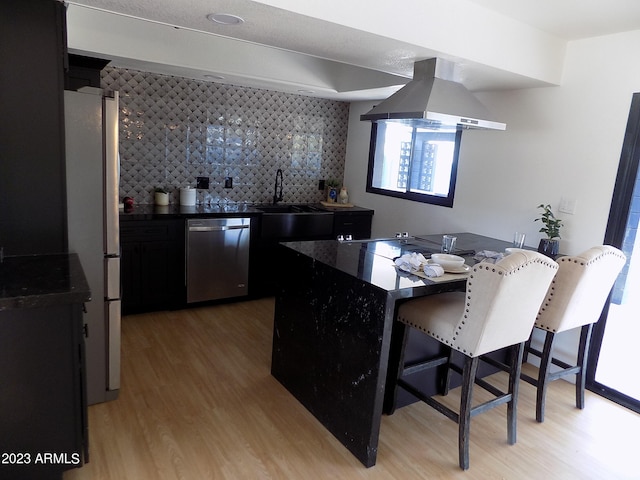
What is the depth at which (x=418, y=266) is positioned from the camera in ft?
7.79

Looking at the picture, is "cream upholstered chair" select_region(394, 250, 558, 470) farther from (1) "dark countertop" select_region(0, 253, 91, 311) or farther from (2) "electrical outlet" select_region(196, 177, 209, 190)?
(2) "electrical outlet" select_region(196, 177, 209, 190)

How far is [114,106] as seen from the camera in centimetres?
232

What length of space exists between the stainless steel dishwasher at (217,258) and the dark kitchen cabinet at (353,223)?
1075mm

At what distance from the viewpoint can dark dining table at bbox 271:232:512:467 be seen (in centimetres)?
212

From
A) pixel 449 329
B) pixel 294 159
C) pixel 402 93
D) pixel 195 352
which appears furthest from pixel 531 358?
pixel 294 159

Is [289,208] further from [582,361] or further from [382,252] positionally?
[582,361]

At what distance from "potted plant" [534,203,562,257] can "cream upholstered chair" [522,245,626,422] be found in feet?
1.58

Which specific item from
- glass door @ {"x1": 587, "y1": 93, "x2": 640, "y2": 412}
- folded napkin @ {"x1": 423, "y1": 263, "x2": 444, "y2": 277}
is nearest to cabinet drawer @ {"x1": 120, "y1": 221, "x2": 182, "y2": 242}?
folded napkin @ {"x1": 423, "y1": 263, "x2": 444, "y2": 277}

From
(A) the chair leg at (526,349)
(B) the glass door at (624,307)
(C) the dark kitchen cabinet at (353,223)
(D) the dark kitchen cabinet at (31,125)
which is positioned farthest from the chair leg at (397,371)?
(C) the dark kitchen cabinet at (353,223)

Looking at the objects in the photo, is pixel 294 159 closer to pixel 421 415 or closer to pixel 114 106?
pixel 114 106

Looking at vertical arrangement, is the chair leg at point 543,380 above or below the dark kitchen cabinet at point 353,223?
below

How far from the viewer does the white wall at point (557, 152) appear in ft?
9.46

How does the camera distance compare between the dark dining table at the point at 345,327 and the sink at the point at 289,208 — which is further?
the sink at the point at 289,208

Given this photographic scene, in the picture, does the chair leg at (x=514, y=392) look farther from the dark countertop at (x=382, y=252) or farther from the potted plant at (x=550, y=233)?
the potted plant at (x=550, y=233)
